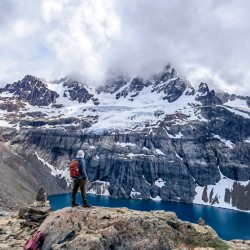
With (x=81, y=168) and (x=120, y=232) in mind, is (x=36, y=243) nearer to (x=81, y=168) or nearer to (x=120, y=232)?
(x=120, y=232)

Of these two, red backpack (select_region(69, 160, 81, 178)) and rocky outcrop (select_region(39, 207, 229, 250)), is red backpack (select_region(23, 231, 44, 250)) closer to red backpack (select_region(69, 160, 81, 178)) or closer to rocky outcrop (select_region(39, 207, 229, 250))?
rocky outcrop (select_region(39, 207, 229, 250))

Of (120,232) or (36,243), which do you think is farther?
(36,243)

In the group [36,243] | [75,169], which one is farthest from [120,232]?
[75,169]

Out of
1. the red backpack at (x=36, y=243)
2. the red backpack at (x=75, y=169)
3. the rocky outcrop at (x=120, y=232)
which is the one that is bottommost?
the red backpack at (x=36, y=243)

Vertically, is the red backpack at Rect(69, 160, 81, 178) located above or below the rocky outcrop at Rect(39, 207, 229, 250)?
above

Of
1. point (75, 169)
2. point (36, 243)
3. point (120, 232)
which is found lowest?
point (36, 243)

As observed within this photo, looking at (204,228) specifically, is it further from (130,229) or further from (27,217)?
(27,217)

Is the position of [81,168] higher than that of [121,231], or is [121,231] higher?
[81,168]

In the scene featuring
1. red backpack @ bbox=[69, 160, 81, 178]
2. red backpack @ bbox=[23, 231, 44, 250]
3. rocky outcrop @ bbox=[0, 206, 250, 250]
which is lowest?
red backpack @ bbox=[23, 231, 44, 250]

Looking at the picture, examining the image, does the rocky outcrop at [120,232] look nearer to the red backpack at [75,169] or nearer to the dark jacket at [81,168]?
the dark jacket at [81,168]

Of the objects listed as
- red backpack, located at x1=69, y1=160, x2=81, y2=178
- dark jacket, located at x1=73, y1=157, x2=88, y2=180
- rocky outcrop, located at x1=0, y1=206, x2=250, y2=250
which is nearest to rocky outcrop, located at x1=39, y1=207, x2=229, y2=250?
rocky outcrop, located at x1=0, y1=206, x2=250, y2=250

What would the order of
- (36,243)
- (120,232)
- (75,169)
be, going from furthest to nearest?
(75,169), (36,243), (120,232)

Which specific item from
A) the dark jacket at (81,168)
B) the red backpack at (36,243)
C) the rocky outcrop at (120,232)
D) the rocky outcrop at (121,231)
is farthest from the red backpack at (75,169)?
the red backpack at (36,243)

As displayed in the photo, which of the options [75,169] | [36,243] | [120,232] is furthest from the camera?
[75,169]
